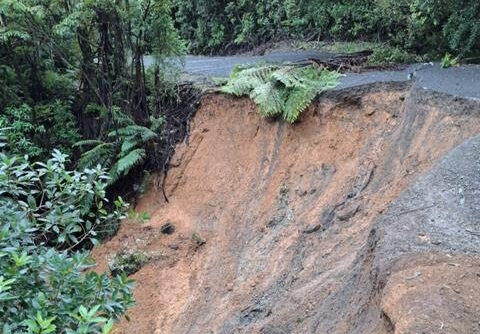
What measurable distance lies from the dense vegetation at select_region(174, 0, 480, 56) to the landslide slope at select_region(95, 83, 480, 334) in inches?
99.8

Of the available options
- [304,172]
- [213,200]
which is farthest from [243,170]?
[304,172]

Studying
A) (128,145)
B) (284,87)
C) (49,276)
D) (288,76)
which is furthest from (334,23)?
(49,276)

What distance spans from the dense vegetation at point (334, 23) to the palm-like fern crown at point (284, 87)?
8.14 ft

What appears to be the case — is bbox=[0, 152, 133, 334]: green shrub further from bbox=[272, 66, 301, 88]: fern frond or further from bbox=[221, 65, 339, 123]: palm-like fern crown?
bbox=[272, 66, 301, 88]: fern frond

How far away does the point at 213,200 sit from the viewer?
976 centimetres

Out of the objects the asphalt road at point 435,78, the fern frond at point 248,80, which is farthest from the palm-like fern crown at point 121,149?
the asphalt road at point 435,78

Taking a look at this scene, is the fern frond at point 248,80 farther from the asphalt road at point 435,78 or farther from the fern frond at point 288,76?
the asphalt road at point 435,78

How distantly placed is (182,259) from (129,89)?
3.79 m

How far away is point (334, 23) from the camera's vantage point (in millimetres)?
14625

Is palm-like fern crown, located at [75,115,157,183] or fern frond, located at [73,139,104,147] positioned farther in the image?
fern frond, located at [73,139,104,147]

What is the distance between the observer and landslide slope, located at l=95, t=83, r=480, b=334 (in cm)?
446

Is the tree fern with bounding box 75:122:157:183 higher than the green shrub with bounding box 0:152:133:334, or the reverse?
the green shrub with bounding box 0:152:133:334

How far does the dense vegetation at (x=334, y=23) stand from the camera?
973cm

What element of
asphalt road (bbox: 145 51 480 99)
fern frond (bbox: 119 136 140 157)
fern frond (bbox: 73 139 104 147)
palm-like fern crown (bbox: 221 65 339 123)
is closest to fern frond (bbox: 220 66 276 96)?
palm-like fern crown (bbox: 221 65 339 123)
